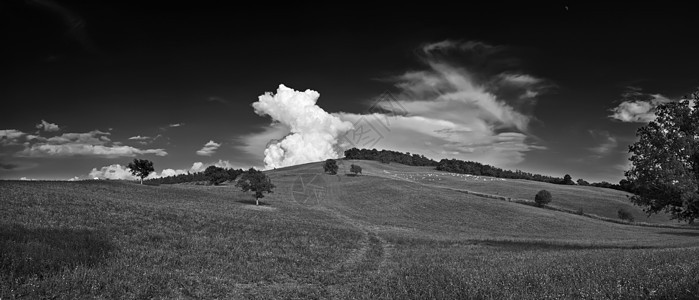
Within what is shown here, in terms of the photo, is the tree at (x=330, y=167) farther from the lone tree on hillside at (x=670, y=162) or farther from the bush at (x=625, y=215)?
the lone tree on hillside at (x=670, y=162)

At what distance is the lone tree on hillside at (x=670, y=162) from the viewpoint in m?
25.8

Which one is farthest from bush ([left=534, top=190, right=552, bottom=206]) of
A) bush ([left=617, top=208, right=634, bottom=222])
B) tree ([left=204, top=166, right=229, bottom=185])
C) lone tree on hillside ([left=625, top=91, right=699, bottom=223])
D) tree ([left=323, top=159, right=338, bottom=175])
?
tree ([left=204, top=166, right=229, bottom=185])

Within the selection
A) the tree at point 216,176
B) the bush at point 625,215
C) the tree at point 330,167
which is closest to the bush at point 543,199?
the bush at point 625,215

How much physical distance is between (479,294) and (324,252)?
49.2ft

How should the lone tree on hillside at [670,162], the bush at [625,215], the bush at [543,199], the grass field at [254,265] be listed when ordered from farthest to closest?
1. the bush at [543,199]
2. the bush at [625,215]
3. the lone tree on hillside at [670,162]
4. the grass field at [254,265]

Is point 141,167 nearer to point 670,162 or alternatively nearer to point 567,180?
point 670,162

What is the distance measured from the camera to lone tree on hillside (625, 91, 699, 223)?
84.6 ft

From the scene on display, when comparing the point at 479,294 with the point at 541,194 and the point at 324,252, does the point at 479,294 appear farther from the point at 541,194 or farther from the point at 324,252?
the point at 541,194

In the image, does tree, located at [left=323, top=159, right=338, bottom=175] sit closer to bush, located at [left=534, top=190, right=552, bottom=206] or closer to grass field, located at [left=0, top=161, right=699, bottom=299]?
→ bush, located at [left=534, top=190, right=552, bottom=206]

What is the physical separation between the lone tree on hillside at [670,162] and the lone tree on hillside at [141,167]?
96.0 metres

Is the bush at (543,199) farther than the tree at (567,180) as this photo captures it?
No

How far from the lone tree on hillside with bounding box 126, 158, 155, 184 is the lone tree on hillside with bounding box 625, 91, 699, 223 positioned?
96.0m

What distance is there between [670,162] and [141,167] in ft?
325

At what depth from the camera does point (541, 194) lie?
93.3m
